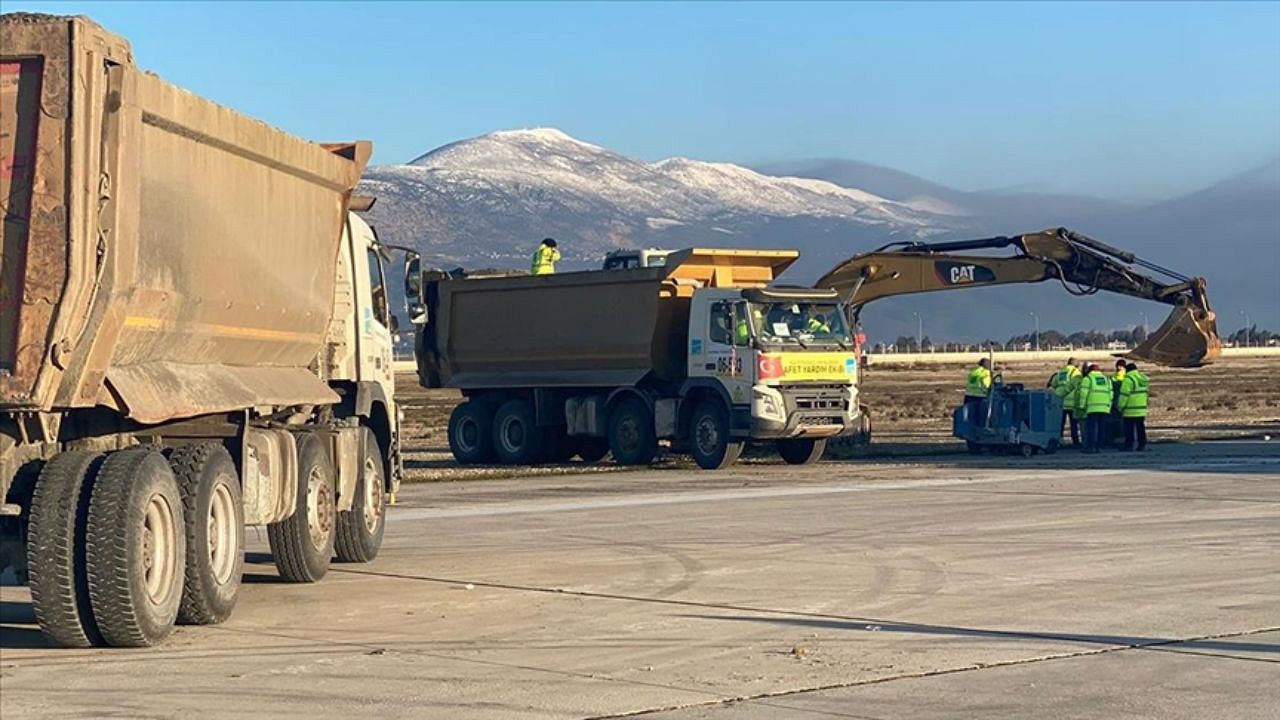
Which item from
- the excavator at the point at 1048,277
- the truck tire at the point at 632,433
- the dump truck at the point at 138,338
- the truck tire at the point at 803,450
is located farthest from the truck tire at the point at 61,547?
the excavator at the point at 1048,277

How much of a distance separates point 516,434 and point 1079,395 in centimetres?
921

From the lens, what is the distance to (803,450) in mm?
30016

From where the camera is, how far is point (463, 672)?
10.4m

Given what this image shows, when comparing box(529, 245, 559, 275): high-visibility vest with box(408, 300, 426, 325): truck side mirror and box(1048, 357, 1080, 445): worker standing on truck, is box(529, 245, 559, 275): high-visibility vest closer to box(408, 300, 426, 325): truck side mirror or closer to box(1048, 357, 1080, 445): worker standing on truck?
box(1048, 357, 1080, 445): worker standing on truck

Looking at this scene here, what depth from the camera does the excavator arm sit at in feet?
104

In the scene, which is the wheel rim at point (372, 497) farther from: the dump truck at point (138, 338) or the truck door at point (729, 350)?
the truck door at point (729, 350)

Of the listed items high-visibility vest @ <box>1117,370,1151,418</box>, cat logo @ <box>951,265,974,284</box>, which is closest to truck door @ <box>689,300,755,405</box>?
cat logo @ <box>951,265,974,284</box>

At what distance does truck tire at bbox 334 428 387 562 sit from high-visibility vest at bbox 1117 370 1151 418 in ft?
57.5

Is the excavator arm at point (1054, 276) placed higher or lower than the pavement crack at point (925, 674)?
higher

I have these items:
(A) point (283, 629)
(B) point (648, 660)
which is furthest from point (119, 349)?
(B) point (648, 660)

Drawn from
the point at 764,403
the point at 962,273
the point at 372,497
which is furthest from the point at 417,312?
the point at 962,273

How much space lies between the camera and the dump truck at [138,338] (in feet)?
33.7

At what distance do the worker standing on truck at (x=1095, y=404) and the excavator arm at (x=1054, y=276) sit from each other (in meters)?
0.78

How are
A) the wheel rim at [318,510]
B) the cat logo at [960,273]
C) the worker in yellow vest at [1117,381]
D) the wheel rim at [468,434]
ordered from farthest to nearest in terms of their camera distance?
the cat logo at [960,273] < the worker in yellow vest at [1117,381] < the wheel rim at [468,434] < the wheel rim at [318,510]
